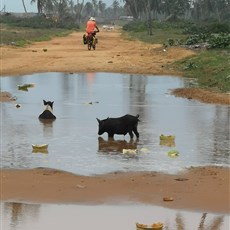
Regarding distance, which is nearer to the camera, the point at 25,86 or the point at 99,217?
the point at 99,217

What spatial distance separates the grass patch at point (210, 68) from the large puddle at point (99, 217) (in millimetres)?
10409

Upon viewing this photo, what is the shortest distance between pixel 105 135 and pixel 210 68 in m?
11.1

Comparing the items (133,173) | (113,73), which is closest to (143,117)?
(133,173)

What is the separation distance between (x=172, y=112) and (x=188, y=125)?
154 centimetres

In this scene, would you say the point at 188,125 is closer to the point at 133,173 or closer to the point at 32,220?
the point at 133,173

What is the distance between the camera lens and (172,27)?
64.1 metres

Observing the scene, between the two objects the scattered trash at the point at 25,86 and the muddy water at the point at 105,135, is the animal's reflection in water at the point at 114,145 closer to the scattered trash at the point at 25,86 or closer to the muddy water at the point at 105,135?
the muddy water at the point at 105,135

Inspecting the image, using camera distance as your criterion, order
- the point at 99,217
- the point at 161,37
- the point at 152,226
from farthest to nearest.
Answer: the point at 161,37 < the point at 99,217 < the point at 152,226

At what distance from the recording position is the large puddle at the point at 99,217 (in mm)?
5824

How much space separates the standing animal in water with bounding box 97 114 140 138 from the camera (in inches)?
398

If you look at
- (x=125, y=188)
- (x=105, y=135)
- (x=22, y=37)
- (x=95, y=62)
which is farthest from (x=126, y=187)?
(x=22, y=37)

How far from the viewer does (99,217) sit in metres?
6.08

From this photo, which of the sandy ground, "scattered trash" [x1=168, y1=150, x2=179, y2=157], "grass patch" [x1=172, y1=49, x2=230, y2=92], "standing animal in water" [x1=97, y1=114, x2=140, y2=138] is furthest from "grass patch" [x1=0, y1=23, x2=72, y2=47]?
the sandy ground

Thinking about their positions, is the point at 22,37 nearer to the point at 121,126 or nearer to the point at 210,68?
the point at 210,68
